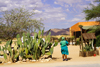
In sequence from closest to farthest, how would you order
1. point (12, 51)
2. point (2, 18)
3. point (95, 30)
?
point (12, 51) < point (2, 18) < point (95, 30)

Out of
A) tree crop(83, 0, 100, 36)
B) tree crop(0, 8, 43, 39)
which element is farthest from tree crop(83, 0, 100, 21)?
tree crop(0, 8, 43, 39)

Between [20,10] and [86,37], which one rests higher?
[20,10]

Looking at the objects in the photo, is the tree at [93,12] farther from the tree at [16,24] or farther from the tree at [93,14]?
the tree at [16,24]

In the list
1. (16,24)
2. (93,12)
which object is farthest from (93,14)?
(16,24)

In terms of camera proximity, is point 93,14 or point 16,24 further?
point 93,14

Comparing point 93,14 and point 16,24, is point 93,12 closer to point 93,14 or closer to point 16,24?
point 93,14

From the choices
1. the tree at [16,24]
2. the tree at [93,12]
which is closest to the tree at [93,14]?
the tree at [93,12]

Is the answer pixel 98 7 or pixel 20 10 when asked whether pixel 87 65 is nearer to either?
Answer: pixel 20 10

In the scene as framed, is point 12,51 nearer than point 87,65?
No

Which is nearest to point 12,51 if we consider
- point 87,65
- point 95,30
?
point 87,65

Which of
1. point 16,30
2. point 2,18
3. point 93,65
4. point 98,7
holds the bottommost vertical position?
point 93,65

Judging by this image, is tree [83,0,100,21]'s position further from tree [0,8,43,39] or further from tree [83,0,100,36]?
tree [0,8,43,39]

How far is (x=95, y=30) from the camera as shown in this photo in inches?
928

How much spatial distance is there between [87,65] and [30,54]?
4.22 meters
